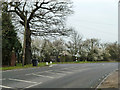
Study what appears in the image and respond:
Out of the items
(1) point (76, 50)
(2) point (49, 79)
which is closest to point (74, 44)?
(1) point (76, 50)

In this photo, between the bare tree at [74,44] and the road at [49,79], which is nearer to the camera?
the road at [49,79]

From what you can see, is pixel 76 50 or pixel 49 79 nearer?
pixel 49 79

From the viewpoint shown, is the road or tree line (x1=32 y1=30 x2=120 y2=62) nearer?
the road

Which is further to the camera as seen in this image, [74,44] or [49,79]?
[74,44]

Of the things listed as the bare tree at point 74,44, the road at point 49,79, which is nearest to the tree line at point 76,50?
the bare tree at point 74,44

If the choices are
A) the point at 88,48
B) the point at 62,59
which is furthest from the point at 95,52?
the point at 62,59

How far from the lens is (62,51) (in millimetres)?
64875

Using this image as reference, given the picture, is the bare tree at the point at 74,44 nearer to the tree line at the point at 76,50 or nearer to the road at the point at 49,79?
the tree line at the point at 76,50

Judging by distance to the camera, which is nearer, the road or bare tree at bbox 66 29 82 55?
the road

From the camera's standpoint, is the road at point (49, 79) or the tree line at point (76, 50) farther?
the tree line at point (76, 50)

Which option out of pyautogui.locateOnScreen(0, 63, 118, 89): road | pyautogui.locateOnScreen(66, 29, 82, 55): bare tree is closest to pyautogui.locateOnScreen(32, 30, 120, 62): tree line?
pyautogui.locateOnScreen(66, 29, 82, 55): bare tree

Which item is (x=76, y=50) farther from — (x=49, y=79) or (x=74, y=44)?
(x=49, y=79)

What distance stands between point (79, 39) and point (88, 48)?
4.43 meters

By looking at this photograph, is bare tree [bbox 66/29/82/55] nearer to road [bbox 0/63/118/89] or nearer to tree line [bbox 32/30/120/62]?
tree line [bbox 32/30/120/62]
